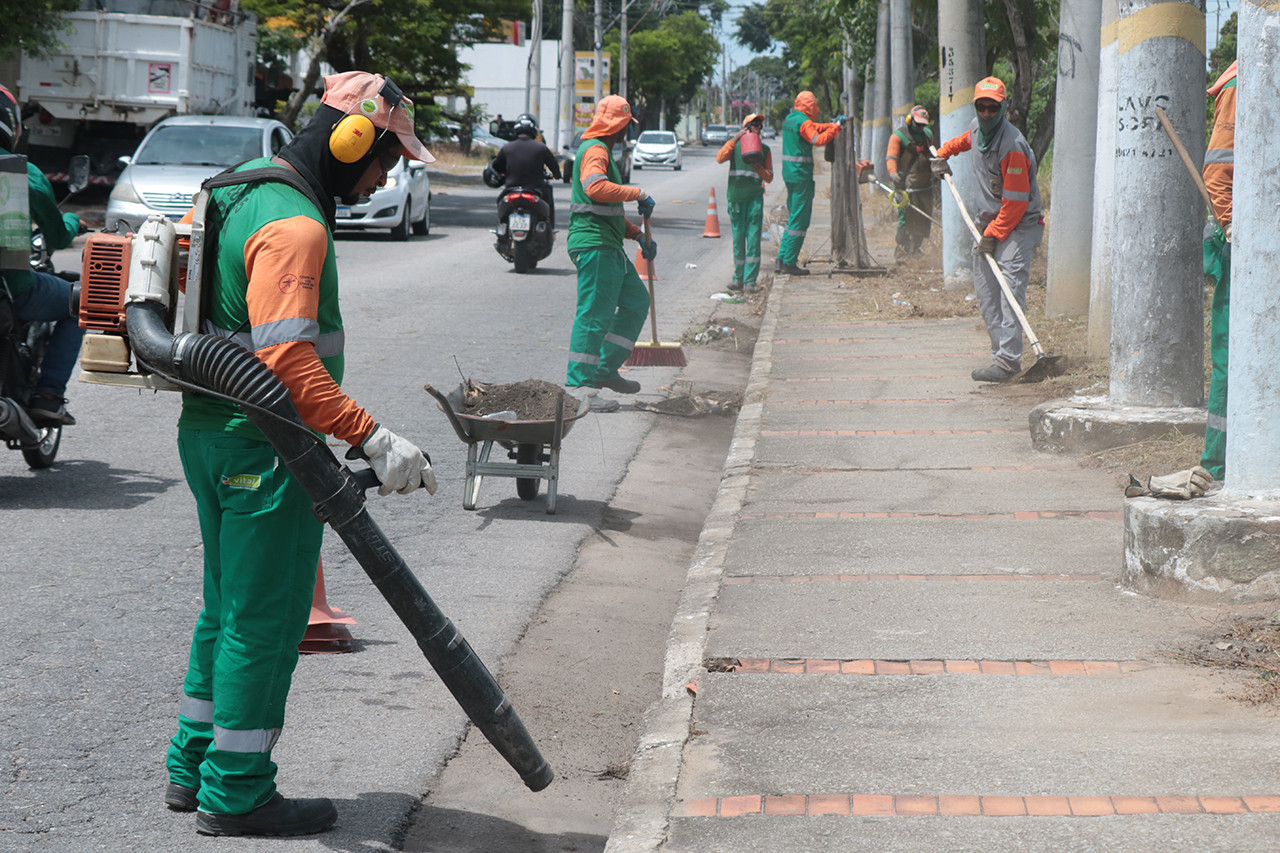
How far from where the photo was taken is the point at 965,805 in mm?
3520

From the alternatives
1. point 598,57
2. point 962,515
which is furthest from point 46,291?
point 598,57

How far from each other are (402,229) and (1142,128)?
15.3 m

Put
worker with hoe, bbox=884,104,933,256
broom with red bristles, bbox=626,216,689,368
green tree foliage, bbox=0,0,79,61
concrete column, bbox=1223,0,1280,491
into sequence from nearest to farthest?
concrete column, bbox=1223,0,1280,491, broom with red bristles, bbox=626,216,689,368, worker with hoe, bbox=884,104,933,256, green tree foliage, bbox=0,0,79,61

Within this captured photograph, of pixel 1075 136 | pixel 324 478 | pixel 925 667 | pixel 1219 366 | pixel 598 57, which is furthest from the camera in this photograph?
pixel 598 57

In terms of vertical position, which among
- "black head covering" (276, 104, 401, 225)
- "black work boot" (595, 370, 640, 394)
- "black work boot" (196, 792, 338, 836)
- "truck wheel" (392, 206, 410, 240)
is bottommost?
"black work boot" (196, 792, 338, 836)

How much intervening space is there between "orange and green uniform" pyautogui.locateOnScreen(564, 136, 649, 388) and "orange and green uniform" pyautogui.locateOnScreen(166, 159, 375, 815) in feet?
17.6

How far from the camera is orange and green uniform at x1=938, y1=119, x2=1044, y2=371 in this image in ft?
31.8

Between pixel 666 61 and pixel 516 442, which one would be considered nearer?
pixel 516 442

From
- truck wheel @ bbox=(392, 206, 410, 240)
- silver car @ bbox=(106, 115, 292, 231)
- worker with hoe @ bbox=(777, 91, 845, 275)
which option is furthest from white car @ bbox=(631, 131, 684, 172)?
worker with hoe @ bbox=(777, 91, 845, 275)

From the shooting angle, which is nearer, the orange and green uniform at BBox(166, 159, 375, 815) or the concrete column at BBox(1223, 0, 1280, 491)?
the orange and green uniform at BBox(166, 159, 375, 815)

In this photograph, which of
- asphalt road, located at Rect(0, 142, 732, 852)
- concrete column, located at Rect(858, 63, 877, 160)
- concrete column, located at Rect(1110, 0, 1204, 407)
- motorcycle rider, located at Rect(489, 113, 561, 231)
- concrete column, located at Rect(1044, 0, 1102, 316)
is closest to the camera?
asphalt road, located at Rect(0, 142, 732, 852)

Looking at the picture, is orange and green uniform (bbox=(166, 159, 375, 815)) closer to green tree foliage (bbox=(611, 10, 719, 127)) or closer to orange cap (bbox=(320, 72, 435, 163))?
orange cap (bbox=(320, 72, 435, 163))

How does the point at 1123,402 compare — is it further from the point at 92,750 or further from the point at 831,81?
the point at 831,81

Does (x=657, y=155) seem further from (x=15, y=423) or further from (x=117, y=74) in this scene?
(x=15, y=423)
